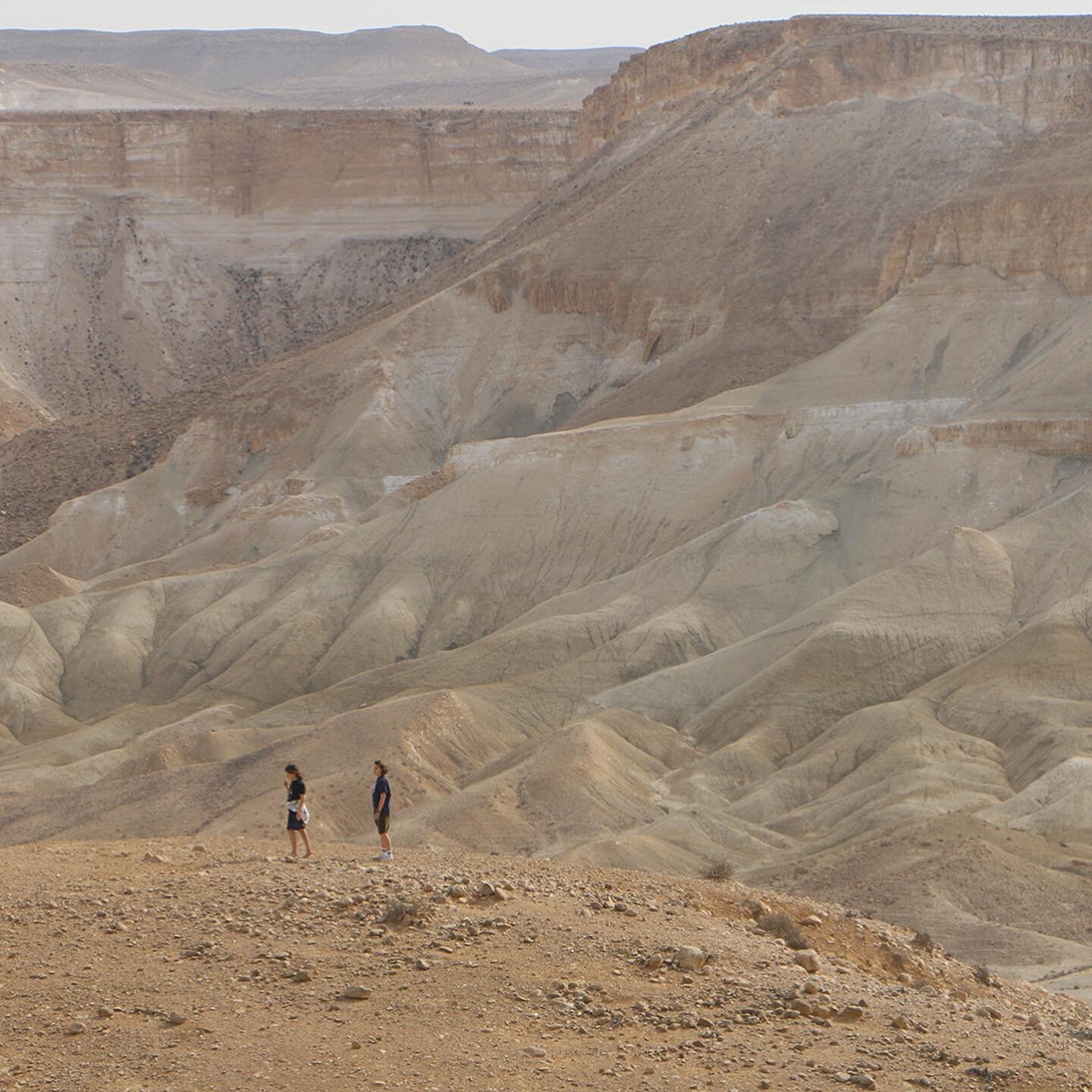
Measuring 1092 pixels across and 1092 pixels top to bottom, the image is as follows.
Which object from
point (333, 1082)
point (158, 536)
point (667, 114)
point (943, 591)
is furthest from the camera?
point (667, 114)

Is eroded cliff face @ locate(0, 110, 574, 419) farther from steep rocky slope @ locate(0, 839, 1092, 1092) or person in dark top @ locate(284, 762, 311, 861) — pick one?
steep rocky slope @ locate(0, 839, 1092, 1092)

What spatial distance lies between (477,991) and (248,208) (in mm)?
103068

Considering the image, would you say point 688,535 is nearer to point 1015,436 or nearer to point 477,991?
point 1015,436

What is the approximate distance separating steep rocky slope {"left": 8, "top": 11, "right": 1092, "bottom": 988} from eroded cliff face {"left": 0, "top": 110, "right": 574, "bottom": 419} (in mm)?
14987

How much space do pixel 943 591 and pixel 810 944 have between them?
99.5 ft

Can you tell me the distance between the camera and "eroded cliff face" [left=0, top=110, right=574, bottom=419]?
11062cm

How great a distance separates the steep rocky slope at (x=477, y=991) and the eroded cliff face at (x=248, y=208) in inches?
3627

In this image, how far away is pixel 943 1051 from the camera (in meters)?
14.6

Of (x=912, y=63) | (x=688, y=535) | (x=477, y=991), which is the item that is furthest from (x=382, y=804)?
(x=912, y=63)

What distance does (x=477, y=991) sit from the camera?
1583cm

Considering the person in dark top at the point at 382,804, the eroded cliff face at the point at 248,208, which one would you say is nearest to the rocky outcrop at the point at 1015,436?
the person in dark top at the point at 382,804

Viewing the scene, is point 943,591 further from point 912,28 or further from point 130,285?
point 130,285

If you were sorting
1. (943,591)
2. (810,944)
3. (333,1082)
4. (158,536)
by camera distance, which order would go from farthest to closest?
(158,536)
(943,591)
(810,944)
(333,1082)

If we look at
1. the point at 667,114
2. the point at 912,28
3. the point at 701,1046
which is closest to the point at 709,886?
the point at 701,1046
